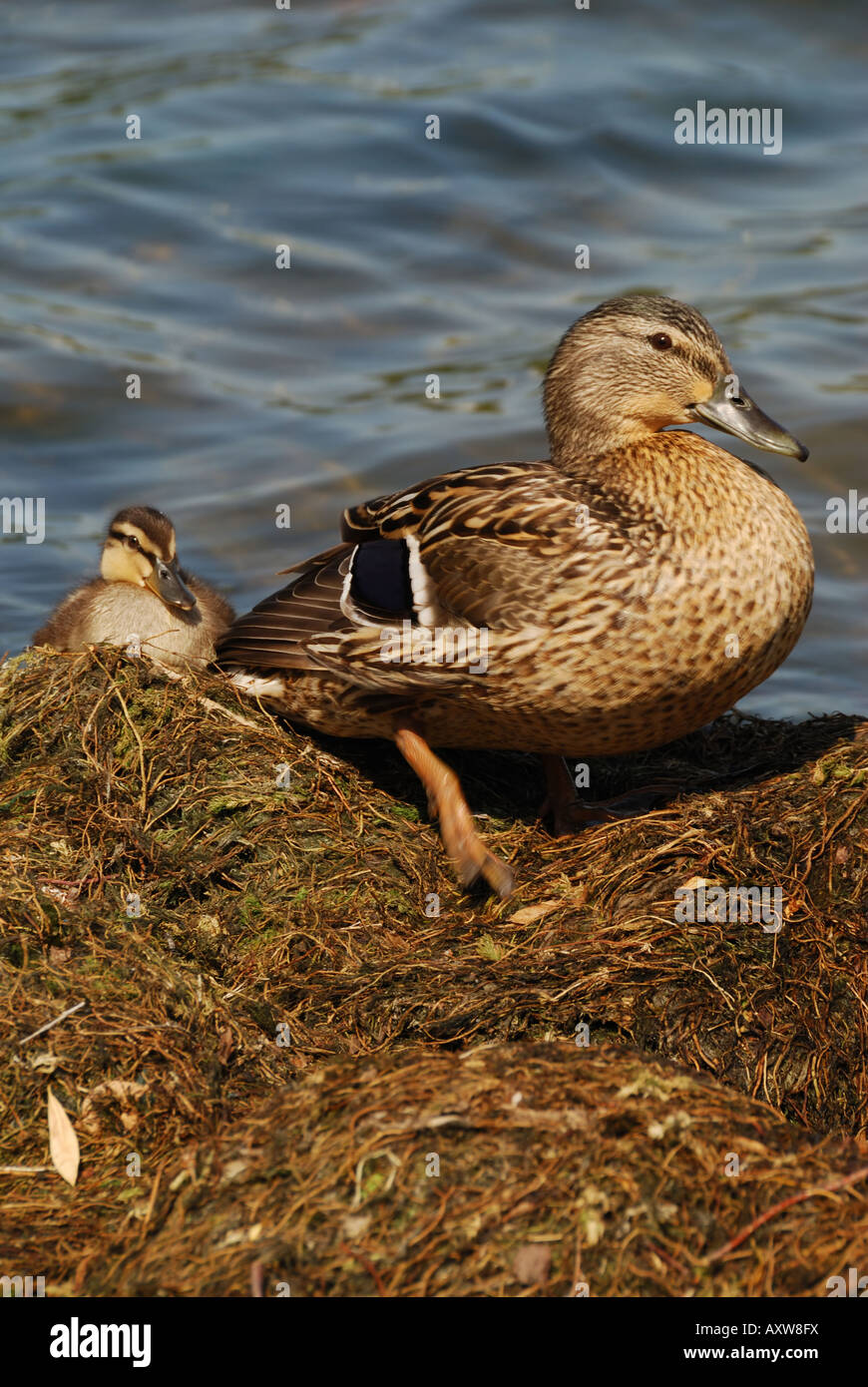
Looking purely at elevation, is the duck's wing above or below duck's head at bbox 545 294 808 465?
below

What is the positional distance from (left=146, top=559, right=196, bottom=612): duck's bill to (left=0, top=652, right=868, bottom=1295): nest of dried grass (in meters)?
0.57

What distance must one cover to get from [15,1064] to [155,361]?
8582 mm

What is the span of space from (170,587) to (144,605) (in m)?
0.12

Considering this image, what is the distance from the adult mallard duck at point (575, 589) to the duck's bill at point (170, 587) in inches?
17.8

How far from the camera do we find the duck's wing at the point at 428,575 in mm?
5336

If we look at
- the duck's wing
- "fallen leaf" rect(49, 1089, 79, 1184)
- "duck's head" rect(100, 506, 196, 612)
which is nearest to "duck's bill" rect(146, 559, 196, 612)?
"duck's head" rect(100, 506, 196, 612)

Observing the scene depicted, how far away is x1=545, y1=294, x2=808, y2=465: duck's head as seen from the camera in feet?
18.5
